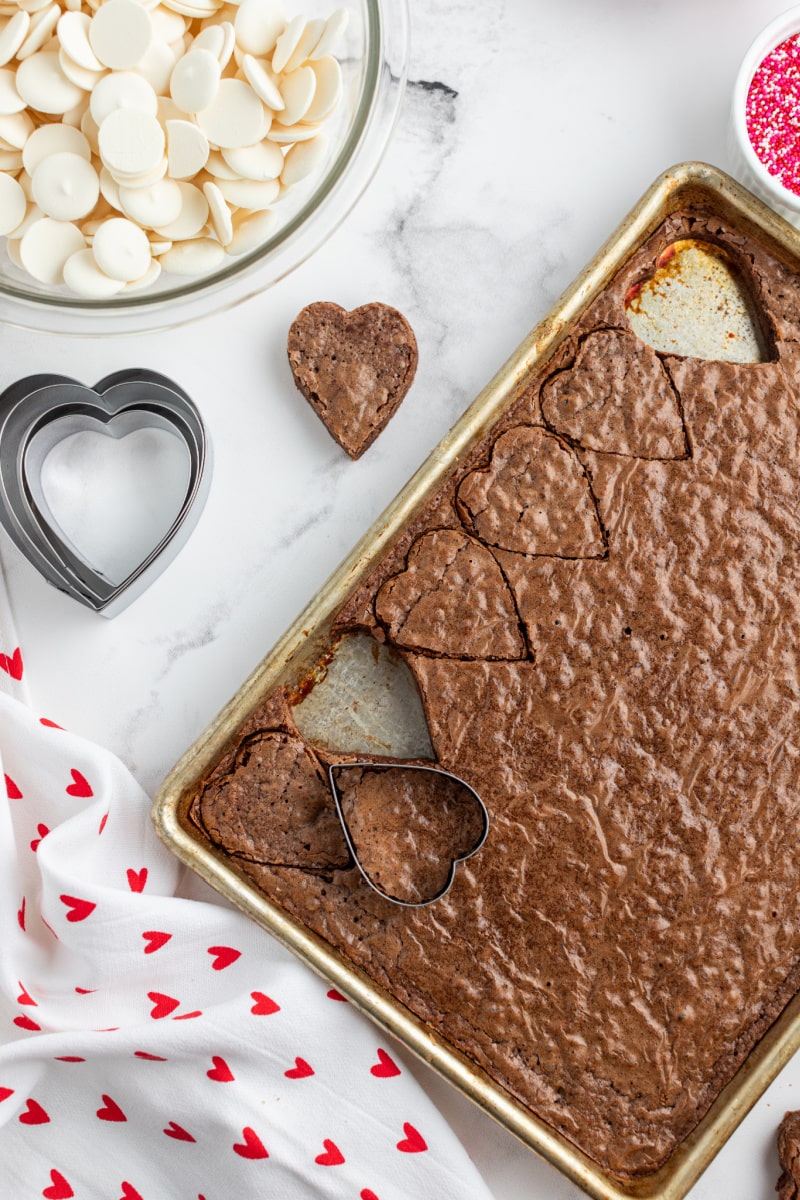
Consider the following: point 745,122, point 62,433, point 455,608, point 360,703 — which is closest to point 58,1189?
point 360,703

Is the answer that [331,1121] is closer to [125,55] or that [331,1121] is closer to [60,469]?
[60,469]

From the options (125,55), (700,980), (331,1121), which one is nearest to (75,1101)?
(331,1121)

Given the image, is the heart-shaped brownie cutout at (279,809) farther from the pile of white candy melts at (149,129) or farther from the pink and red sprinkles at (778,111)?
the pink and red sprinkles at (778,111)

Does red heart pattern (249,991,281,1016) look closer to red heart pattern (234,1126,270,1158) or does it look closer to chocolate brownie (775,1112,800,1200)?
red heart pattern (234,1126,270,1158)

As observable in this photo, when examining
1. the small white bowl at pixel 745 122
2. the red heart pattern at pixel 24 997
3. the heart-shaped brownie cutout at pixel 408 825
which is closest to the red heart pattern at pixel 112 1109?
the red heart pattern at pixel 24 997

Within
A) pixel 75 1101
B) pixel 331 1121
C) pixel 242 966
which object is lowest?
pixel 75 1101

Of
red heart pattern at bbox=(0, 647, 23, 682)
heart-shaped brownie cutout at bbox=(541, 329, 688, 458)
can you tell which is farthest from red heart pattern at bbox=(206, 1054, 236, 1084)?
heart-shaped brownie cutout at bbox=(541, 329, 688, 458)
